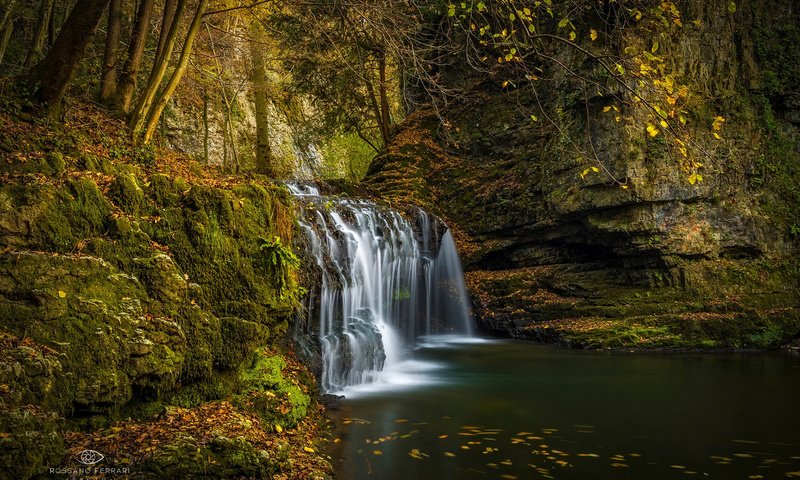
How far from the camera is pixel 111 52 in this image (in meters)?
8.98

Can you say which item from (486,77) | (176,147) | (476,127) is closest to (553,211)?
(476,127)

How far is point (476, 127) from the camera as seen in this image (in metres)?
18.5

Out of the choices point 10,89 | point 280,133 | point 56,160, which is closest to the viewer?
point 56,160

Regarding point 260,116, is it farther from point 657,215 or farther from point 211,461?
point 211,461

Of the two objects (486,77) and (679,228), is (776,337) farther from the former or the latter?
(486,77)

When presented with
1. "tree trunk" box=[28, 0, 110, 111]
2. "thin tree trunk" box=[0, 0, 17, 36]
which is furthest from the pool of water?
"thin tree trunk" box=[0, 0, 17, 36]

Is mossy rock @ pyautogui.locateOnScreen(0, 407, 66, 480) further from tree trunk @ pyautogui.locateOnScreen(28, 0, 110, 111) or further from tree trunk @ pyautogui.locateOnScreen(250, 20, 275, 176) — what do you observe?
tree trunk @ pyautogui.locateOnScreen(250, 20, 275, 176)

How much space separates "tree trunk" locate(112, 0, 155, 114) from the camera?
28.2 ft

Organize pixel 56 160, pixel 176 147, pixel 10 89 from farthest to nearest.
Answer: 1. pixel 176 147
2. pixel 10 89
3. pixel 56 160

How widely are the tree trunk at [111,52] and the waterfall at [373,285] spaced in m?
3.94

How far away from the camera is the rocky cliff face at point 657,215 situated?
13.3m

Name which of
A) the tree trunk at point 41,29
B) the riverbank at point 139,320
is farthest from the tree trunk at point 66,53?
the tree trunk at point 41,29

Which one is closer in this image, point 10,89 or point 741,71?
point 10,89

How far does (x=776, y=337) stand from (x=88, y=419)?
47.0 feet
